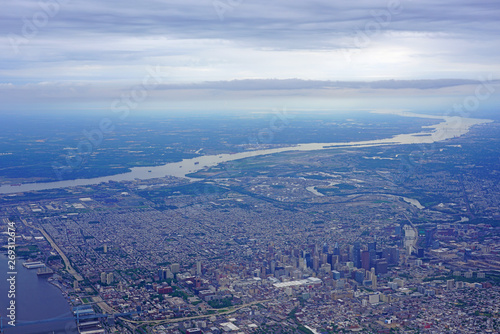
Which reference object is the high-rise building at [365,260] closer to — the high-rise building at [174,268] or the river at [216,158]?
the high-rise building at [174,268]

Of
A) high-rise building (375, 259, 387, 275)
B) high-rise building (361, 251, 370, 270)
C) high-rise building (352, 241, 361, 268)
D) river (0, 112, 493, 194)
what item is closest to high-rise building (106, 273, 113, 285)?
high-rise building (352, 241, 361, 268)

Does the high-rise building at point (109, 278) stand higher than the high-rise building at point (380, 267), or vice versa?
the high-rise building at point (109, 278)

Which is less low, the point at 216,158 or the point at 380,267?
the point at 216,158

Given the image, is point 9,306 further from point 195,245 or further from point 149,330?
point 195,245

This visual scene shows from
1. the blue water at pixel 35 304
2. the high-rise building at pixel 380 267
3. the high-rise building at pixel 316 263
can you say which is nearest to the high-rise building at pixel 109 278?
the blue water at pixel 35 304

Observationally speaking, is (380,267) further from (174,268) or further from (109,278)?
(109,278)

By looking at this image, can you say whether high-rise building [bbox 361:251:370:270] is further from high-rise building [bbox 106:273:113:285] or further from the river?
the river

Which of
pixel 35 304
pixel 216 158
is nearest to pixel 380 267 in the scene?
pixel 35 304

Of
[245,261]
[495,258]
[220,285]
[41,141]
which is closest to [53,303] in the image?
[220,285]
